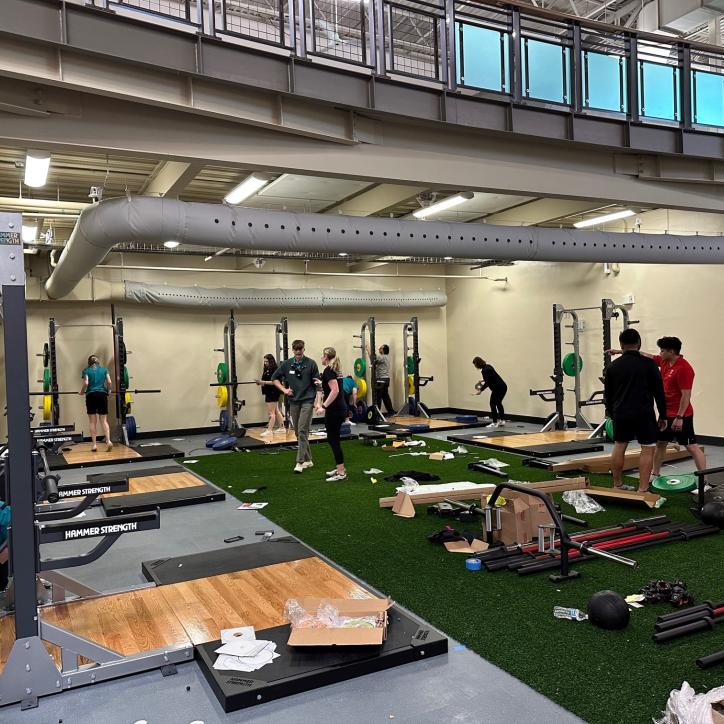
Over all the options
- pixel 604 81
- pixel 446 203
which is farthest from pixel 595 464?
pixel 604 81

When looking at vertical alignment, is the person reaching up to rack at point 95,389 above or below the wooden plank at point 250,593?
above

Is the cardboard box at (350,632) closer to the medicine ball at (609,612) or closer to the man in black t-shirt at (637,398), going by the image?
the medicine ball at (609,612)

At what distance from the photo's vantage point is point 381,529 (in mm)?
5410

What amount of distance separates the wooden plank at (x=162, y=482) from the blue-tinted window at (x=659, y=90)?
672 cm

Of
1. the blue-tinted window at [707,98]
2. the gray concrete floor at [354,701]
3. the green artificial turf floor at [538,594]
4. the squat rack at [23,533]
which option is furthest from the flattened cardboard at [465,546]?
the blue-tinted window at [707,98]

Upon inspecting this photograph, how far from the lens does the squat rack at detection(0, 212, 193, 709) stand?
2771 mm

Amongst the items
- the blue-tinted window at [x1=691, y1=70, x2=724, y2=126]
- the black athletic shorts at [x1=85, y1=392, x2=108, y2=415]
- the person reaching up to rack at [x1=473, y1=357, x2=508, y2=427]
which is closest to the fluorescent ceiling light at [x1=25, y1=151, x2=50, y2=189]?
the black athletic shorts at [x1=85, y1=392, x2=108, y2=415]

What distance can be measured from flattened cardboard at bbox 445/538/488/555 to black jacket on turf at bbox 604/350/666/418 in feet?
7.02

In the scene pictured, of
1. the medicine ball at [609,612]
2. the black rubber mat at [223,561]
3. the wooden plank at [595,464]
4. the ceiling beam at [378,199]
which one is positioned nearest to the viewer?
the medicine ball at [609,612]

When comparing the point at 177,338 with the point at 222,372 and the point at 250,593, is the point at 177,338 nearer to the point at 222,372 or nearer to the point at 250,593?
the point at 222,372

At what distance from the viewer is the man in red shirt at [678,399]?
6.28m

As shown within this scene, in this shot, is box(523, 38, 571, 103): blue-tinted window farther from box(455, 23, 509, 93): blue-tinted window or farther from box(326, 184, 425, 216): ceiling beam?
box(326, 184, 425, 216): ceiling beam

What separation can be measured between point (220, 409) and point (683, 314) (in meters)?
8.79

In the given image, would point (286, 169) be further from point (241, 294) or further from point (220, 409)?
point (220, 409)
